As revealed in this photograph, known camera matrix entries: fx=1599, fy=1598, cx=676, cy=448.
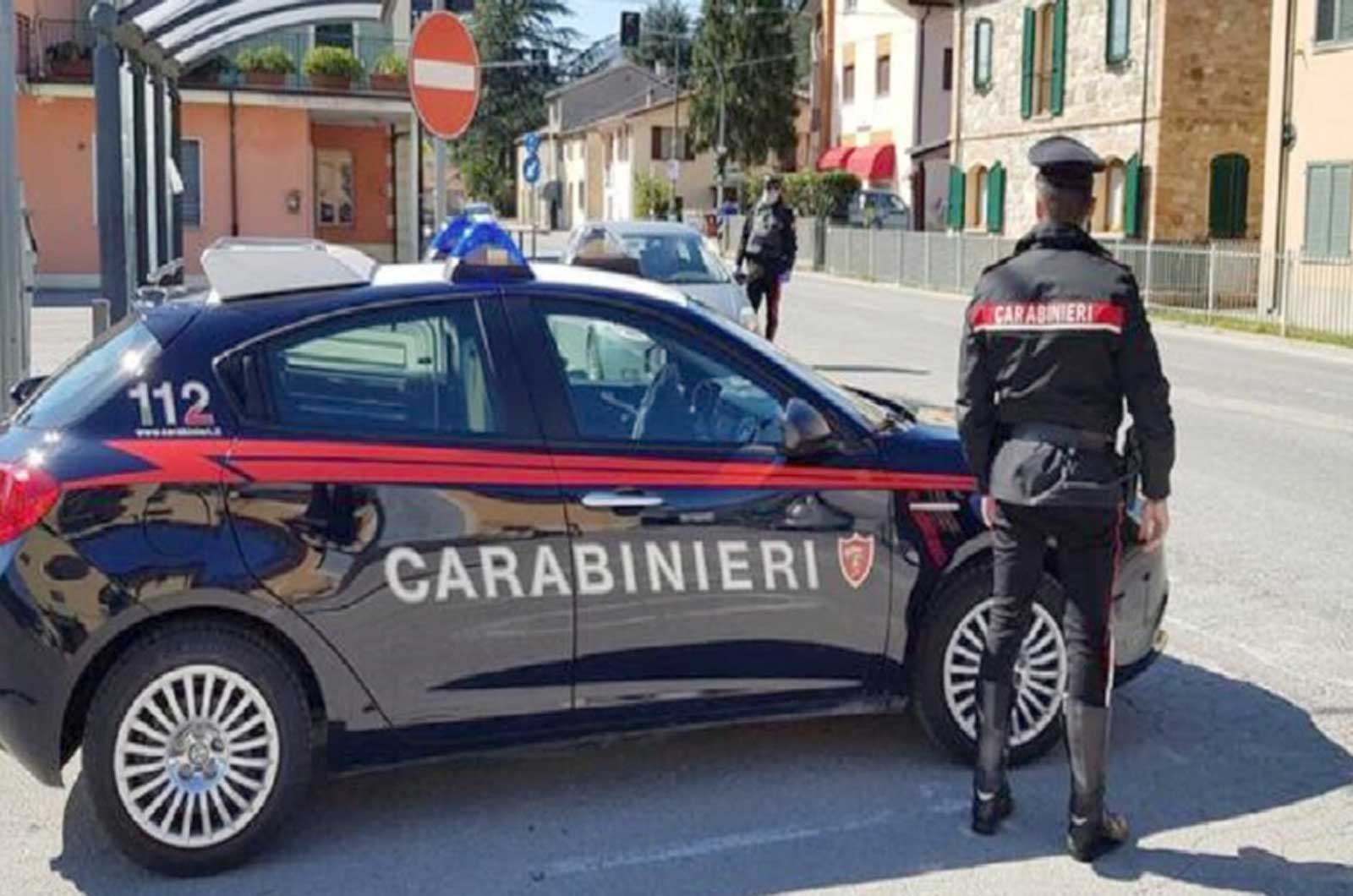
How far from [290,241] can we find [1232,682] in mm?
3890

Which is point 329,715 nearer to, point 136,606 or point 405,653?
point 405,653

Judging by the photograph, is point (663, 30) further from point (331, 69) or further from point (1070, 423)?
point (1070, 423)

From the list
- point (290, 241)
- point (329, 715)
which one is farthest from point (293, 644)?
point (290, 241)

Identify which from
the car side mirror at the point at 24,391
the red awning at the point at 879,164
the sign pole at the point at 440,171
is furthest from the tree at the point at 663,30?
the car side mirror at the point at 24,391

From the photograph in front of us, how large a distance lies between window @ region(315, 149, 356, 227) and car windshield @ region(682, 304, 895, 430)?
28.8 metres

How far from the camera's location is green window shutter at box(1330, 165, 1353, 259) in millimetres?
24906

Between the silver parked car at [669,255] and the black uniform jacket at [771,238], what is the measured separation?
749 millimetres

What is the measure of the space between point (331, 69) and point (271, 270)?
25.8 m

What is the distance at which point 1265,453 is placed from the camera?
11875 mm

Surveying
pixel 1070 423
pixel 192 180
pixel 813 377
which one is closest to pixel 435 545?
pixel 813 377

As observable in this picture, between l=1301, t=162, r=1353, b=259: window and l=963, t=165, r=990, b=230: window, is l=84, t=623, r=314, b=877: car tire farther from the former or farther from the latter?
l=963, t=165, r=990, b=230: window

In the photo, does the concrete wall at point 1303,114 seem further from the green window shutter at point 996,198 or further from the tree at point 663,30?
the tree at point 663,30

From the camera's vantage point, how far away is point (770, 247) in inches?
651

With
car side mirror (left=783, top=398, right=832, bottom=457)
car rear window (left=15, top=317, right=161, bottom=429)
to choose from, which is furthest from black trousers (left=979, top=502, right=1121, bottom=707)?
car rear window (left=15, top=317, right=161, bottom=429)
